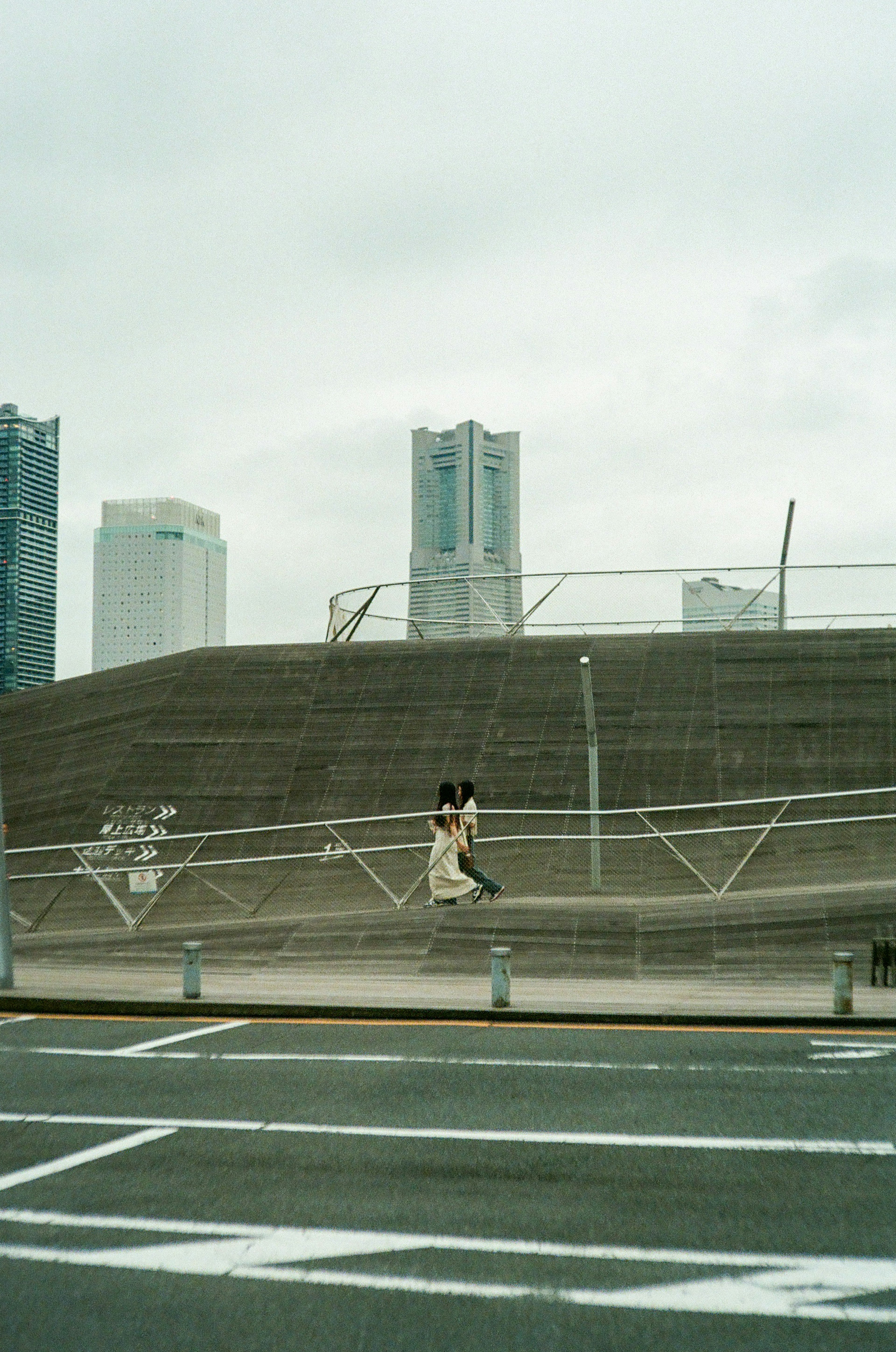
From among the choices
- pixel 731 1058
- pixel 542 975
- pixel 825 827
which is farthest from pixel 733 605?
pixel 731 1058

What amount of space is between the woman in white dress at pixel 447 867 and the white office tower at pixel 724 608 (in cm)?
1410

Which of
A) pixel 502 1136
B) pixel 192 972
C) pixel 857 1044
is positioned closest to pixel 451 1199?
pixel 502 1136

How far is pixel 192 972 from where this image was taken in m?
12.8

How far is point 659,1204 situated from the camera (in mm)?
6145

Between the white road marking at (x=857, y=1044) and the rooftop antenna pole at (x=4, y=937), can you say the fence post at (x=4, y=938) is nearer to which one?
the rooftop antenna pole at (x=4, y=937)

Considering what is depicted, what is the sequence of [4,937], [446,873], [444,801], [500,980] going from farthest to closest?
[444,801] → [446,873] → [4,937] → [500,980]

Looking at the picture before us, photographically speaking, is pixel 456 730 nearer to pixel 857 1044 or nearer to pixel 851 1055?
pixel 857 1044

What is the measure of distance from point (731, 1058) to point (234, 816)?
1600 cm

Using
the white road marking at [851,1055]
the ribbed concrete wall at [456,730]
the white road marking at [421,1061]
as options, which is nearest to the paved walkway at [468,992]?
the white road marking at [851,1055]

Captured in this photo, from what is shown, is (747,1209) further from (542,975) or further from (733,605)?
(733,605)

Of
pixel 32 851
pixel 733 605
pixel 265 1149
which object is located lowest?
pixel 265 1149

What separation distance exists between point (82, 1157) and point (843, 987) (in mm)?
6991

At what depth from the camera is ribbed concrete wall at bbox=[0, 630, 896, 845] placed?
2361 cm

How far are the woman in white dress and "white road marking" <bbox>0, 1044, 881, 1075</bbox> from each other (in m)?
5.41
